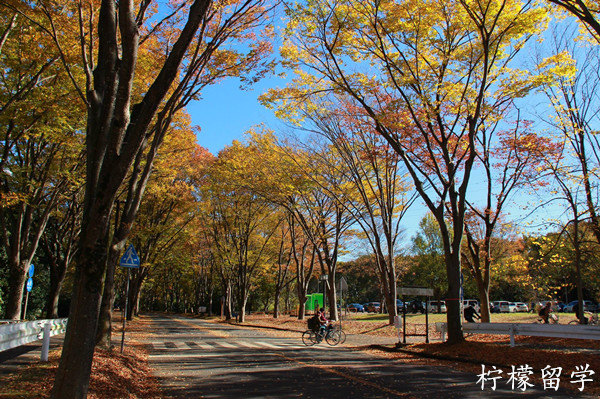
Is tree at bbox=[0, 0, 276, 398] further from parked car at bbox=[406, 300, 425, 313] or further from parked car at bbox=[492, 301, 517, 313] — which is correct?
parked car at bbox=[492, 301, 517, 313]

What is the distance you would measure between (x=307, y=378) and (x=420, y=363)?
3.71 metres

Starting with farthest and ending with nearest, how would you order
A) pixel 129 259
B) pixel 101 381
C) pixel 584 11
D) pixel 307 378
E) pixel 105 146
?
pixel 129 259, pixel 307 378, pixel 584 11, pixel 101 381, pixel 105 146

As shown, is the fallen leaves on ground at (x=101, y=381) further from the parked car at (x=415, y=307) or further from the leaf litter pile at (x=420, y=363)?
the parked car at (x=415, y=307)

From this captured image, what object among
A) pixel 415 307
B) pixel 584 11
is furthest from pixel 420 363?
pixel 415 307

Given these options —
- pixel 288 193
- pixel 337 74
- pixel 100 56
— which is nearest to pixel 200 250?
pixel 288 193

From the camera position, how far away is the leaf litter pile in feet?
19.9

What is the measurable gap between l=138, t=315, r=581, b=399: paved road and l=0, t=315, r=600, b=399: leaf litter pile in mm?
502

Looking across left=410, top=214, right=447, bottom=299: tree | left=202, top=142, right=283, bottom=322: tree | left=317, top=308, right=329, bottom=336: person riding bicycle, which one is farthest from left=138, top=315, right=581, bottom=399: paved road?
left=410, top=214, right=447, bottom=299: tree

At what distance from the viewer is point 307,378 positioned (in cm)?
779

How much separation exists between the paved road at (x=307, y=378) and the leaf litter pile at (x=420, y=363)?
502 mm

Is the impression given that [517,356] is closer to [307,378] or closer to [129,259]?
[307,378]

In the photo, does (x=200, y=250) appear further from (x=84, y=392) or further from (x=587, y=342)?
(x=84, y=392)

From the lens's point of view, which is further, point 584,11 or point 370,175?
point 370,175

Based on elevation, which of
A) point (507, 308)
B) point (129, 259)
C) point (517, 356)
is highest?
point (129, 259)
